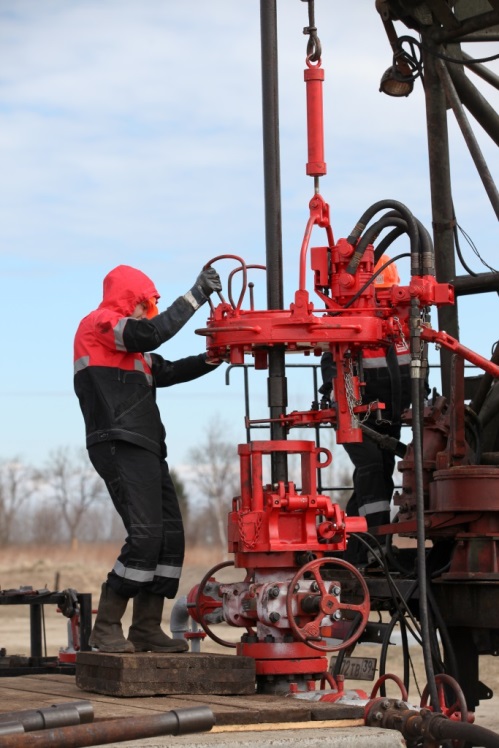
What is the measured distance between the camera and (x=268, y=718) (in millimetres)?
5355

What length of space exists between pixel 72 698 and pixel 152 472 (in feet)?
4.00

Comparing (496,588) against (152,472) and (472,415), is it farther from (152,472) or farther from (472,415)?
(152,472)

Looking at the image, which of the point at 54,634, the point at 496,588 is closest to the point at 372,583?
the point at 496,588

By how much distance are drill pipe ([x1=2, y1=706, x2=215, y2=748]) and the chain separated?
329 cm

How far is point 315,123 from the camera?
6.71 m

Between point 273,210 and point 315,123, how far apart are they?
48cm

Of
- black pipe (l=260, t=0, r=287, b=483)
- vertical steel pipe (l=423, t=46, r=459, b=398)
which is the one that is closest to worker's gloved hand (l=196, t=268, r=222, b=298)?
black pipe (l=260, t=0, r=287, b=483)

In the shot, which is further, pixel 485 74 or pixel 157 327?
pixel 485 74

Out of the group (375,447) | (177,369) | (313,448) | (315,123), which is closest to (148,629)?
(313,448)

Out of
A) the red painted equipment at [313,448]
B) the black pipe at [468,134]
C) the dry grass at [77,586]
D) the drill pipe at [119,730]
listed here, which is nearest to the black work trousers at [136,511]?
the red painted equipment at [313,448]

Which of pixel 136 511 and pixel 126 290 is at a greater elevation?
pixel 126 290

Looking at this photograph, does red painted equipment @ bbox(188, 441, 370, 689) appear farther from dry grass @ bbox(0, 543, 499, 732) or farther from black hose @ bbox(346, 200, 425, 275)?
dry grass @ bbox(0, 543, 499, 732)

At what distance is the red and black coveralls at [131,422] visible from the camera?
6504 millimetres

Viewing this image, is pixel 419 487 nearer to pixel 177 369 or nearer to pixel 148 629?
pixel 148 629
